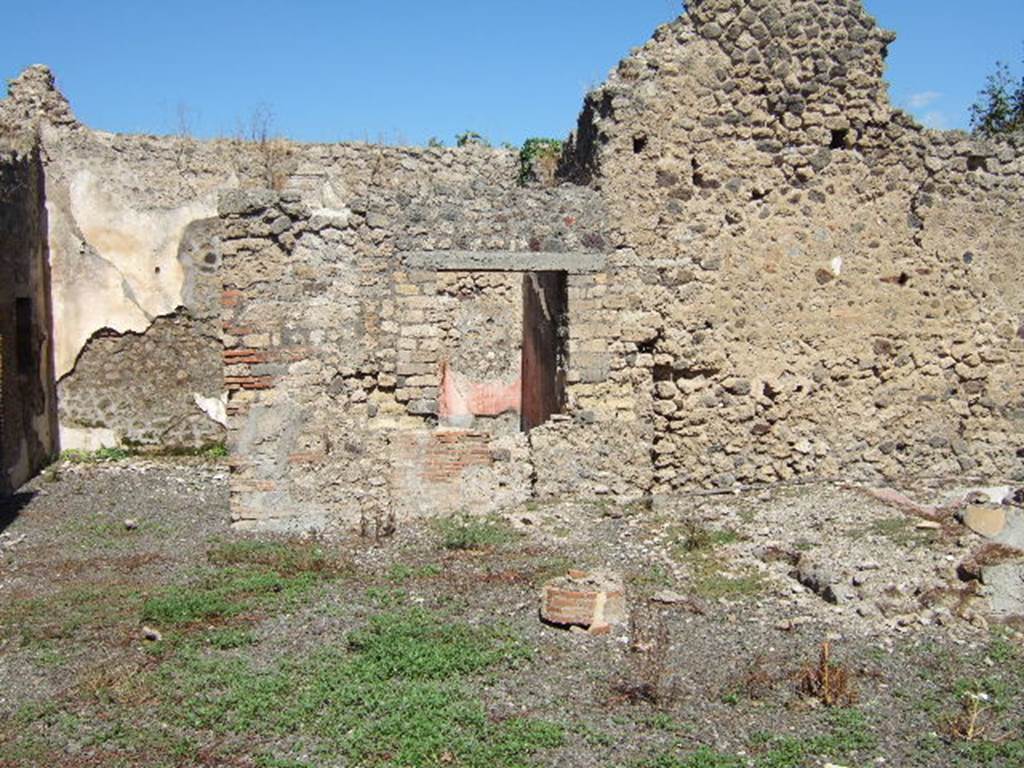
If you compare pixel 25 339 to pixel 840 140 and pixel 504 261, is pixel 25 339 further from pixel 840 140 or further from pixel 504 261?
pixel 840 140

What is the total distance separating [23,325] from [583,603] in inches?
345

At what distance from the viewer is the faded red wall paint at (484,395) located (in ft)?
46.9

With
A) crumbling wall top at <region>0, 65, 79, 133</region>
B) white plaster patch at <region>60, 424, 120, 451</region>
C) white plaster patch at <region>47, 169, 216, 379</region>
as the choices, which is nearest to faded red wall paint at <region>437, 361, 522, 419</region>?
white plaster patch at <region>47, 169, 216, 379</region>

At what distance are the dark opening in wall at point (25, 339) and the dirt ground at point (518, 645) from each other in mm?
3579

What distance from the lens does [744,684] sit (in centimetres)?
546

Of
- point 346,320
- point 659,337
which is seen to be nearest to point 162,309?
point 346,320

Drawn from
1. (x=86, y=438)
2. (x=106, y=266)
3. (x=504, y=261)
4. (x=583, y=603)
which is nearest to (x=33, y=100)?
(x=106, y=266)

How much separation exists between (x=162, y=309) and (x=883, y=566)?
983cm

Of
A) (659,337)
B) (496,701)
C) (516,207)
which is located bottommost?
(496,701)

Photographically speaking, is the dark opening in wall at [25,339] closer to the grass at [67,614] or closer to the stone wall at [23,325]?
the stone wall at [23,325]

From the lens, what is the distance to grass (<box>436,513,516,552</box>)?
26.5 ft

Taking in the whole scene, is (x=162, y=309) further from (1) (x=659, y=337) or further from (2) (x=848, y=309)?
(2) (x=848, y=309)

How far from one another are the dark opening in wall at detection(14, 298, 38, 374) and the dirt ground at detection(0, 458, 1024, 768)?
358 centimetres

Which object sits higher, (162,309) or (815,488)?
(162,309)
